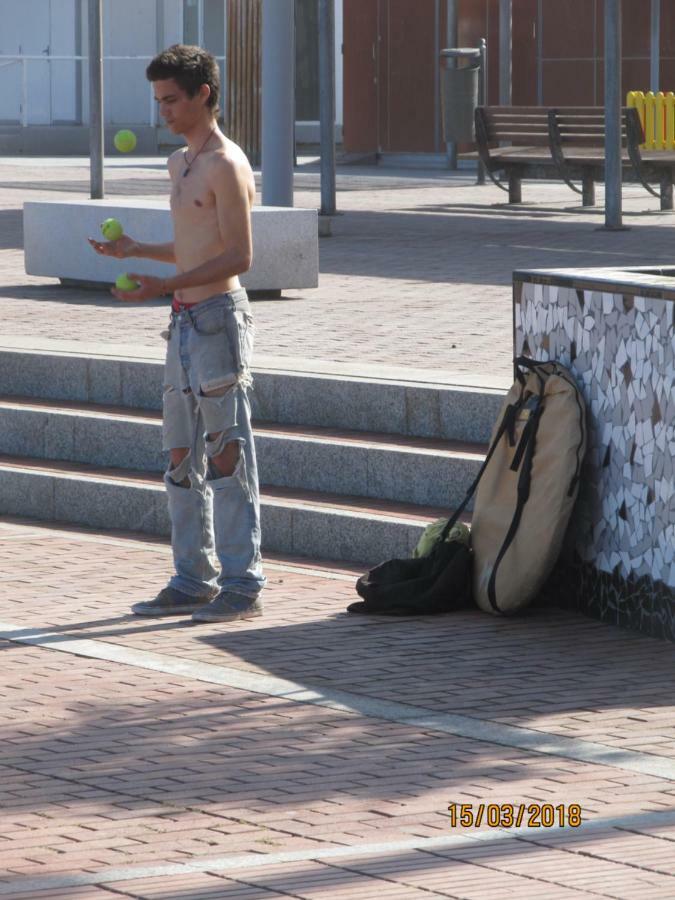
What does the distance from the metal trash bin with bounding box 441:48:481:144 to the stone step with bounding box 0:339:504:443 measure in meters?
15.4

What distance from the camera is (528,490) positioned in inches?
281

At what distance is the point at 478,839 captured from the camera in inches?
182

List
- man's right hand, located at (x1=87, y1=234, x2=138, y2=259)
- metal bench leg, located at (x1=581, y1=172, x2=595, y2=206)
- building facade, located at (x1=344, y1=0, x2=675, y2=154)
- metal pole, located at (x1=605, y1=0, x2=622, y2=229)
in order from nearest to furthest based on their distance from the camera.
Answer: man's right hand, located at (x1=87, y1=234, x2=138, y2=259), metal pole, located at (x1=605, y1=0, x2=622, y2=229), metal bench leg, located at (x1=581, y1=172, x2=595, y2=206), building facade, located at (x1=344, y1=0, x2=675, y2=154)

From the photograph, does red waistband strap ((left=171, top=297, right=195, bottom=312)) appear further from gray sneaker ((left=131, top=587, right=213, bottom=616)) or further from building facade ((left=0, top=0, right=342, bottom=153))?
building facade ((left=0, top=0, right=342, bottom=153))

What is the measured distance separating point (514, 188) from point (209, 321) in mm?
15803

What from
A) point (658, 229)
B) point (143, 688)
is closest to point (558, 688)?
point (143, 688)

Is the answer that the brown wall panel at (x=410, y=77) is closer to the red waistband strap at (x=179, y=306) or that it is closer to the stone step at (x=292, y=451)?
the stone step at (x=292, y=451)

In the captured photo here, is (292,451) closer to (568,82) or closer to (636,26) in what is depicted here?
(636,26)

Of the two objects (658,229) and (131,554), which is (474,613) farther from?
(658,229)

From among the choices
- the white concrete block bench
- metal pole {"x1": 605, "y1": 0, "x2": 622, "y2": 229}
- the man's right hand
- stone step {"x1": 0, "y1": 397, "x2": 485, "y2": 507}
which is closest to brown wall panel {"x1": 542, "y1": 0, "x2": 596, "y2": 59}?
metal pole {"x1": 605, "y1": 0, "x2": 622, "y2": 229}

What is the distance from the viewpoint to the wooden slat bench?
2081 centimetres

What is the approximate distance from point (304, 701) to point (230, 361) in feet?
4.64

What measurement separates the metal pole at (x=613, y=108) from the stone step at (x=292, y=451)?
27.6 feet

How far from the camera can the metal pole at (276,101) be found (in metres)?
16.5
